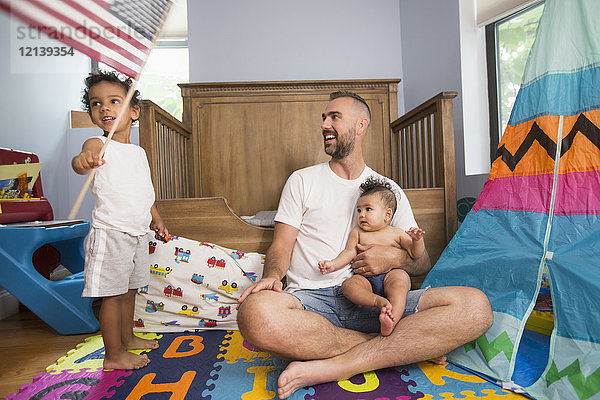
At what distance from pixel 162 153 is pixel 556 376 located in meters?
1.64

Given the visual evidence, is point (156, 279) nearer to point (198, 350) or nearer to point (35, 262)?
point (198, 350)

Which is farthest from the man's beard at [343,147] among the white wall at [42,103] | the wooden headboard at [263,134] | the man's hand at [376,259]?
the white wall at [42,103]

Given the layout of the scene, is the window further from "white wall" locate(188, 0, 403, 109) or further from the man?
the man

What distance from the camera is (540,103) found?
1280 millimetres

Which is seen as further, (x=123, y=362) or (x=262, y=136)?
(x=262, y=136)

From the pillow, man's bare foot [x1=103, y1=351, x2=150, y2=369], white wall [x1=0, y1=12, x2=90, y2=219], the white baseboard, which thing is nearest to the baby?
the pillow

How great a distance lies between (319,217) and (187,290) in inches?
25.4

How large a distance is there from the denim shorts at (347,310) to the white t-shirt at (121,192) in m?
0.56

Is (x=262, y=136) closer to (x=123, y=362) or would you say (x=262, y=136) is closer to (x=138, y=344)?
(x=138, y=344)

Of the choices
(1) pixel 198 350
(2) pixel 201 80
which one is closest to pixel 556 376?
(1) pixel 198 350

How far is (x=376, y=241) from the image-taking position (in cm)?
131

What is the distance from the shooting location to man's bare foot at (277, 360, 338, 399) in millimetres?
988

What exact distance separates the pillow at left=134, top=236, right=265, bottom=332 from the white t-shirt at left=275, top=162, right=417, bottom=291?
1.20 feet

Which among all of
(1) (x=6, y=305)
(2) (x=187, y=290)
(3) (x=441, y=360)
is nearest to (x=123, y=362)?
(2) (x=187, y=290)
